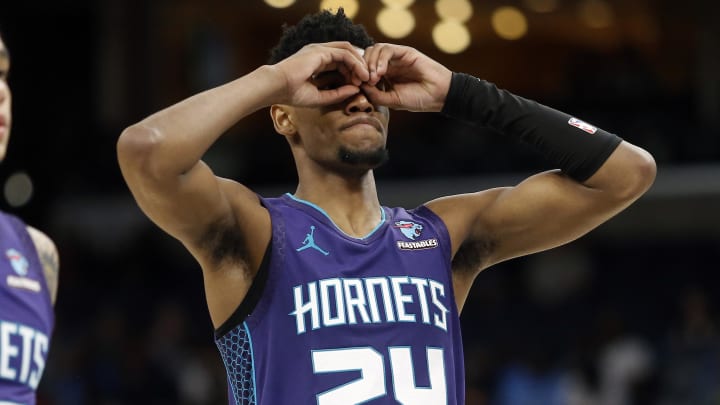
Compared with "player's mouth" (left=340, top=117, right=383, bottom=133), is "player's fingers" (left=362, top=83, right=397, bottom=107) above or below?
above

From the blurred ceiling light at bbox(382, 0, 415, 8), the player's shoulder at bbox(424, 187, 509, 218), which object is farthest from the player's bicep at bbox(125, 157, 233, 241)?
the blurred ceiling light at bbox(382, 0, 415, 8)

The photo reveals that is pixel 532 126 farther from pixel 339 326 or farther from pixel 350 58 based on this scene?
pixel 339 326

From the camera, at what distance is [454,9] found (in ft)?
61.0

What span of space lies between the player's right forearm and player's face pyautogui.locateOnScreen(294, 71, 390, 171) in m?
0.29

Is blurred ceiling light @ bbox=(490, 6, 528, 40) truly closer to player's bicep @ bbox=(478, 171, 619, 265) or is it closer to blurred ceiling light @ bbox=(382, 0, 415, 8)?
blurred ceiling light @ bbox=(382, 0, 415, 8)

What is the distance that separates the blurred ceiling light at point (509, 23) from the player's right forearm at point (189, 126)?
1500 centimetres

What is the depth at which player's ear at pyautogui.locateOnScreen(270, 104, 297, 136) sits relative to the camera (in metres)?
4.44

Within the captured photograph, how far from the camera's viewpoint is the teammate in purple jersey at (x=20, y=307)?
3.74 metres

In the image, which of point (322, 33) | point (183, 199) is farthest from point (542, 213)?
point (183, 199)

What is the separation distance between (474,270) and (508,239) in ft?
0.58

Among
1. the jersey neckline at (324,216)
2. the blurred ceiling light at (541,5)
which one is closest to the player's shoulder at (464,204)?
the jersey neckline at (324,216)

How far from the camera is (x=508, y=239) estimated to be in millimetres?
4523

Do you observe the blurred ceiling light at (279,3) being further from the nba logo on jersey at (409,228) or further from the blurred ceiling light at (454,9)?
the nba logo on jersey at (409,228)

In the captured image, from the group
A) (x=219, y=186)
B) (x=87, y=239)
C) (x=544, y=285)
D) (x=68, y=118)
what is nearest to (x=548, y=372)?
(x=544, y=285)
